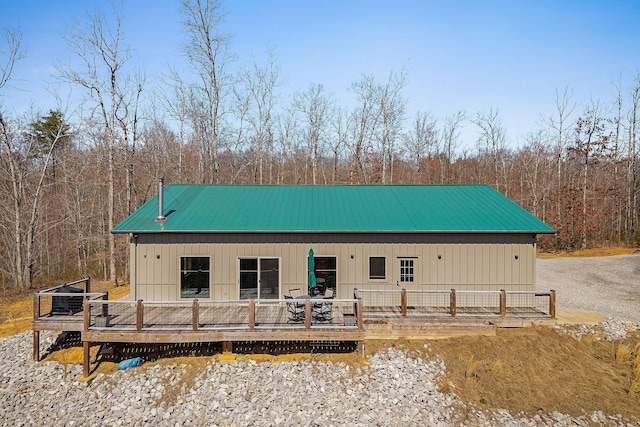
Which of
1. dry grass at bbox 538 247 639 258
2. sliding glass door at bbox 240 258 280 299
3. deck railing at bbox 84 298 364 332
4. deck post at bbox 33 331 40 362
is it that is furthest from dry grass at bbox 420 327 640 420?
dry grass at bbox 538 247 639 258

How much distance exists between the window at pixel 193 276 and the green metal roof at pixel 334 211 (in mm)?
1074

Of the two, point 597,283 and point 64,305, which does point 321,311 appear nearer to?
point 64,305

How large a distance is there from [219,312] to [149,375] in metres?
→ 2.35

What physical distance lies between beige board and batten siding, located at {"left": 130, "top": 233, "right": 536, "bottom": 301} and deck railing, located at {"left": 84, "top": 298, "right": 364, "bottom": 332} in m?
1.17

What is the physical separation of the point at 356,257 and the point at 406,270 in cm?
165

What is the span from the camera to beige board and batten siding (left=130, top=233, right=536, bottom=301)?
38.1 ft

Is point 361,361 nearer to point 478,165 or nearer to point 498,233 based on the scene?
point 498,233

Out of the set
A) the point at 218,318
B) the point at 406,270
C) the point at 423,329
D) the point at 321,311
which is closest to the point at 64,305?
the point at 218,318

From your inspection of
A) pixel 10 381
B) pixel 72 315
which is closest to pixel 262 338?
pixel 72 315

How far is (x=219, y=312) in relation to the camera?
10.6m

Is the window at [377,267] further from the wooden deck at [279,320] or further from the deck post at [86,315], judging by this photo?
the deck post at [86,315]

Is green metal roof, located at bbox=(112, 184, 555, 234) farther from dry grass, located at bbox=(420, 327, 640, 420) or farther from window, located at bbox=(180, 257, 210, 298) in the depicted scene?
dry grass, located at bbox=(420, 327, 640, 420)

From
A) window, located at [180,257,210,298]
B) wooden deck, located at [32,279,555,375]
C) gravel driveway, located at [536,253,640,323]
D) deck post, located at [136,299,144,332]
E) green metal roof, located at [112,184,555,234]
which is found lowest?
gravel driveway, located at [536,253,640,323]

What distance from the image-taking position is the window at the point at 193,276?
11609 mm
